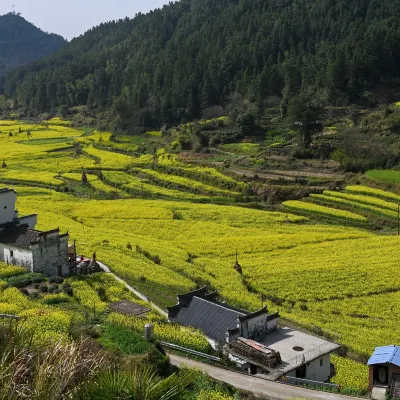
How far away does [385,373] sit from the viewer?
765 inches

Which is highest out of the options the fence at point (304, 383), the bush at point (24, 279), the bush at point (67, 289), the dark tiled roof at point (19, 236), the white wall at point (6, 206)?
the white wall at point (6, 206)

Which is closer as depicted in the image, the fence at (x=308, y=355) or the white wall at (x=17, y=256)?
the fence at (x=308, y=355)

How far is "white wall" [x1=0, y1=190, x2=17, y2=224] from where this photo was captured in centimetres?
3550

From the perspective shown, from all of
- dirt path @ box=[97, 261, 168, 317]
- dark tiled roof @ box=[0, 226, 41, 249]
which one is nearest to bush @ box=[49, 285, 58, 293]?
dark tiled roof @ box=[0, 226, 41, 249]

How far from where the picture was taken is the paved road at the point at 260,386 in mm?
18109

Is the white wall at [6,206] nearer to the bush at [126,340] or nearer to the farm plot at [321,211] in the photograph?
the bush at [126,340]

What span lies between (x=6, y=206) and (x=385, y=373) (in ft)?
78.8

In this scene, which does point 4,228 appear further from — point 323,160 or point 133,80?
point 133,80

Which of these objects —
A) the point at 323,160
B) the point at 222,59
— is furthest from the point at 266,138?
the point at 222,59

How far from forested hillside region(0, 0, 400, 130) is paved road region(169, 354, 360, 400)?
6665 centimetres

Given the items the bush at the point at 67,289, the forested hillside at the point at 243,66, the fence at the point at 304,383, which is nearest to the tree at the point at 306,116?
the forested hillside at the point at 243,66

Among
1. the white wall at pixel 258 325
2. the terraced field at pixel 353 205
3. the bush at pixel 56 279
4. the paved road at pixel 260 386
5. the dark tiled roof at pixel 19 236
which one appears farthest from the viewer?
the terraced field at pixel 353 205

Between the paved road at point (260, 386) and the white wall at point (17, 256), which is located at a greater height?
the white wall at point (17, 256)

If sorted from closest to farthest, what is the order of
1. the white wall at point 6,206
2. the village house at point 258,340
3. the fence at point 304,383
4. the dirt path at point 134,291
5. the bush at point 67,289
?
the fence at point 304,383 < the village house at point 258,340 < the dirt path at point 134,291 < the bush at point 67,289 < the white wall at point 6,206
